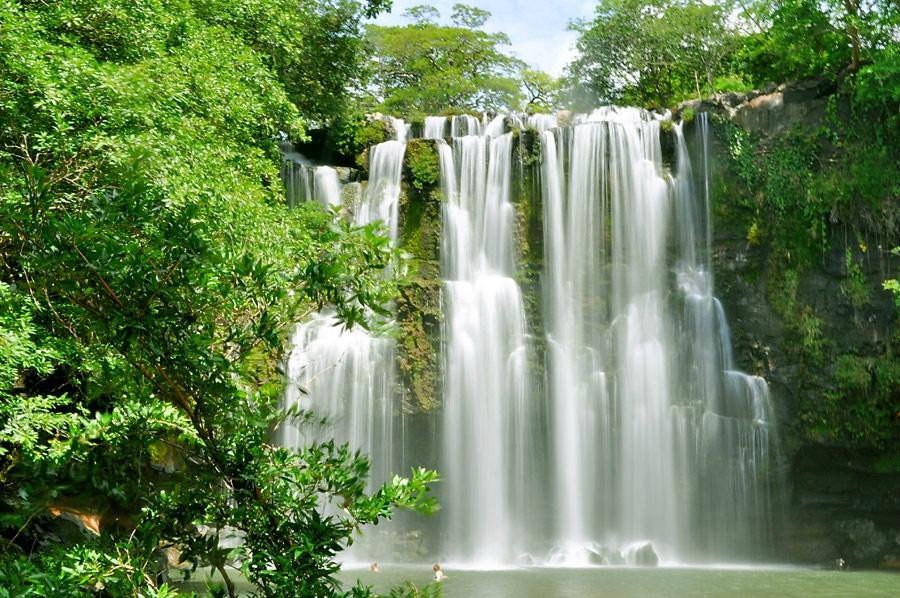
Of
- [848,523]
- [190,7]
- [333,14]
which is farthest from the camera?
[333,14]

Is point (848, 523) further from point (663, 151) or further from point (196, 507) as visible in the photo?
point (196, 507)

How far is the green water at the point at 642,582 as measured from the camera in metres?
12.1

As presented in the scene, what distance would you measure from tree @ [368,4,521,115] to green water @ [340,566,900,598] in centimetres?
2079

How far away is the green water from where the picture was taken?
12086mm

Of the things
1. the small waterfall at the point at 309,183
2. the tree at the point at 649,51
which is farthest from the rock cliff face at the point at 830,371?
the tree at the point at 649,51

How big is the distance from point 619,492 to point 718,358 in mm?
3628

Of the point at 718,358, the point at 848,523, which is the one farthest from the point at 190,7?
the point at 848,523

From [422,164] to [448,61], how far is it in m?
14.4

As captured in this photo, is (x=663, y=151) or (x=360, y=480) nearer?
(x=360, y=480)

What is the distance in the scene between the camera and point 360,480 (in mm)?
3879

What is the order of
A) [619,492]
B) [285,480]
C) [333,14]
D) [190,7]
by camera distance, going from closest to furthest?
[285,480], [190,7], [619,492], [333,14]

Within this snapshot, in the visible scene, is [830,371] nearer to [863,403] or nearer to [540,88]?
[863,403]

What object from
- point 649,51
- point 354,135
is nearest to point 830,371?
point 354,135

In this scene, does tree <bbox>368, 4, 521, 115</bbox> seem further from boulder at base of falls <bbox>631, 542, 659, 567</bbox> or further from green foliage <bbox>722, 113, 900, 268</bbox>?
boulder at base of falls <bbox>631, 542, 659, 567</bbox>
